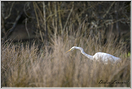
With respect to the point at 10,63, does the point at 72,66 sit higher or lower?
higher

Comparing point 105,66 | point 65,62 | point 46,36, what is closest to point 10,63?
point 65,62

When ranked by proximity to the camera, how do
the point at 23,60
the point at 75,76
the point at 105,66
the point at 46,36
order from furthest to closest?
1. the point at 46,36
2. the point at 23,60
3. the point at 105,66
4. the point at 75,76

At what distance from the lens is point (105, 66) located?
2271 millimetres

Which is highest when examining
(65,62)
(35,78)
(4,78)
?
(65,62)

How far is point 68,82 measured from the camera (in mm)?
1917

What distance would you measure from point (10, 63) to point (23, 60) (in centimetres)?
25

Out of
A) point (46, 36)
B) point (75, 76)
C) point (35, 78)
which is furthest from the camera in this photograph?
A: point (46, 36)

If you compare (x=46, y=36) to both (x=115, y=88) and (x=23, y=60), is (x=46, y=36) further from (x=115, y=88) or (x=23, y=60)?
(x=115, y=88)

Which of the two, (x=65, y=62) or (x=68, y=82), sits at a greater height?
(x=65, y=62)

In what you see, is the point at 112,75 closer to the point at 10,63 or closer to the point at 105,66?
the point at 105,66

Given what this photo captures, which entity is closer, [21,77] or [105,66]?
[21,77]

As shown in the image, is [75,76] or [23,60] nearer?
[75,76]

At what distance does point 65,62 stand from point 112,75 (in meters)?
0.59

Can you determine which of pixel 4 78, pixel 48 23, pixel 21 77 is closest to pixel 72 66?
pixel 21 77
